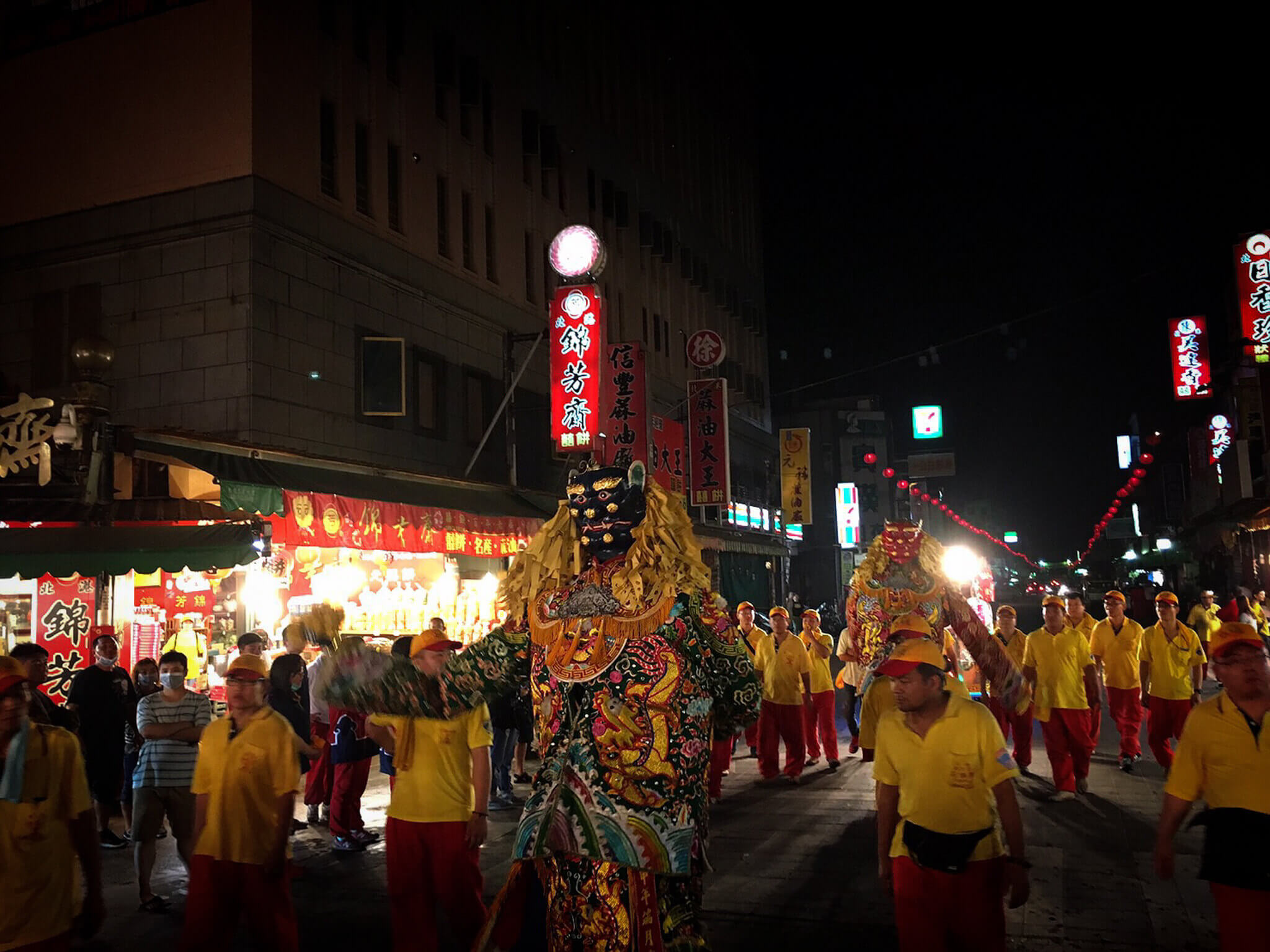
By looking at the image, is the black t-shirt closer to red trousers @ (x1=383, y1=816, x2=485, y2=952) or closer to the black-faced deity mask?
red trousers @ (x1=383, y1=816, x2=485, y2=952)

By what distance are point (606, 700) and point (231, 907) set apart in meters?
2.55

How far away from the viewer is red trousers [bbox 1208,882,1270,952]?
400 centimetres

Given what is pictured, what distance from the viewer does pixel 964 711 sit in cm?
439

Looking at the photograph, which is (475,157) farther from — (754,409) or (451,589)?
(754,409)

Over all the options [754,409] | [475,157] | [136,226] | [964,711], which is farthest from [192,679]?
[754,409]

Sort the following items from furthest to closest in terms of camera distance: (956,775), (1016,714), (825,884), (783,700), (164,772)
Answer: (783,700) → (1016,714) → (164,772) → (825,884) → (956,775)

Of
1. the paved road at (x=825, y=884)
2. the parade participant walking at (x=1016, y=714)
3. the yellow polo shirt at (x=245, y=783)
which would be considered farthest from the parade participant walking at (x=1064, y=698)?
the yellow polo shirt at (x=245, y=783)

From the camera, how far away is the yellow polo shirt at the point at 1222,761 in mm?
4133

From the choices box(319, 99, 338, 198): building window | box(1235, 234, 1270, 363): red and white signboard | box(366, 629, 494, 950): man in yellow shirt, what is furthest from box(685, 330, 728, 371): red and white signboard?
box(366, 629, 494, 950): man in yellow shirt

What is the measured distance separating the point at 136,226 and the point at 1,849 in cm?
1343

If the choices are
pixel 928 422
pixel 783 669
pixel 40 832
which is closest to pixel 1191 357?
pixel 928 422

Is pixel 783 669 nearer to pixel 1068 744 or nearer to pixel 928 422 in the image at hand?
pixel 1068 744

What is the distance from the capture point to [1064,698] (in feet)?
35.4

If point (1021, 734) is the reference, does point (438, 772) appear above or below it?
above
